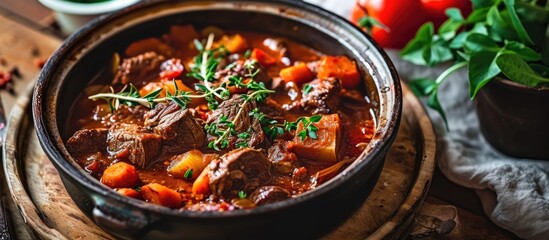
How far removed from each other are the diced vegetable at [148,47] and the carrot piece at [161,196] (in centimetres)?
111

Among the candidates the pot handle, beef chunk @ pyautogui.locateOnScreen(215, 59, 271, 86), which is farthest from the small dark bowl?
beef chunk @ pyautogui.locateOnScreen(215, 59, 271, 86)

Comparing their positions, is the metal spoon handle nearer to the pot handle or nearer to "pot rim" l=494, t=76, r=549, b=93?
the pot handle

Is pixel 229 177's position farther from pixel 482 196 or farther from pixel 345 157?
pixel 482 196

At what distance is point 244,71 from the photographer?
11.4ft

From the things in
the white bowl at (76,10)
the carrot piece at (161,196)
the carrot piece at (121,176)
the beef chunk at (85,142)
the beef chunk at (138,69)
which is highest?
the white bowl at (76,10)

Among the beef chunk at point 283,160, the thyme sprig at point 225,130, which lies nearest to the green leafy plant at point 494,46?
the beef chunk at point 283,160

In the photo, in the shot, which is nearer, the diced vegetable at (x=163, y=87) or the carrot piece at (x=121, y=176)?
the carrot piece at (x=121, y=176)

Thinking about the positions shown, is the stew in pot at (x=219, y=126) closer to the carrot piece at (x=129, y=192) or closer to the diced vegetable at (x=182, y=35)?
the carrot piece at (x=129, y=192)

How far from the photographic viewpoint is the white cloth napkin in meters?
3.32

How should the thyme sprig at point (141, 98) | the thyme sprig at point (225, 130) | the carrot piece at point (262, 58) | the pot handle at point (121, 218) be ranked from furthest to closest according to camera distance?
the carrot piece at point (262, 58)
the thyme sprig at point (141, 98)
the thyme sprig at point (225, 130)
the pot handle at point (121, 218)

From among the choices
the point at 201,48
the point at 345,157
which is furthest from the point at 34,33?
the point at 345,157

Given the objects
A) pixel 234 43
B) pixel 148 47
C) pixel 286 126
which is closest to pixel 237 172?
pixel 286 126

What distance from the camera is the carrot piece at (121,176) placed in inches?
117

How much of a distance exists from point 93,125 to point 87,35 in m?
0.50
